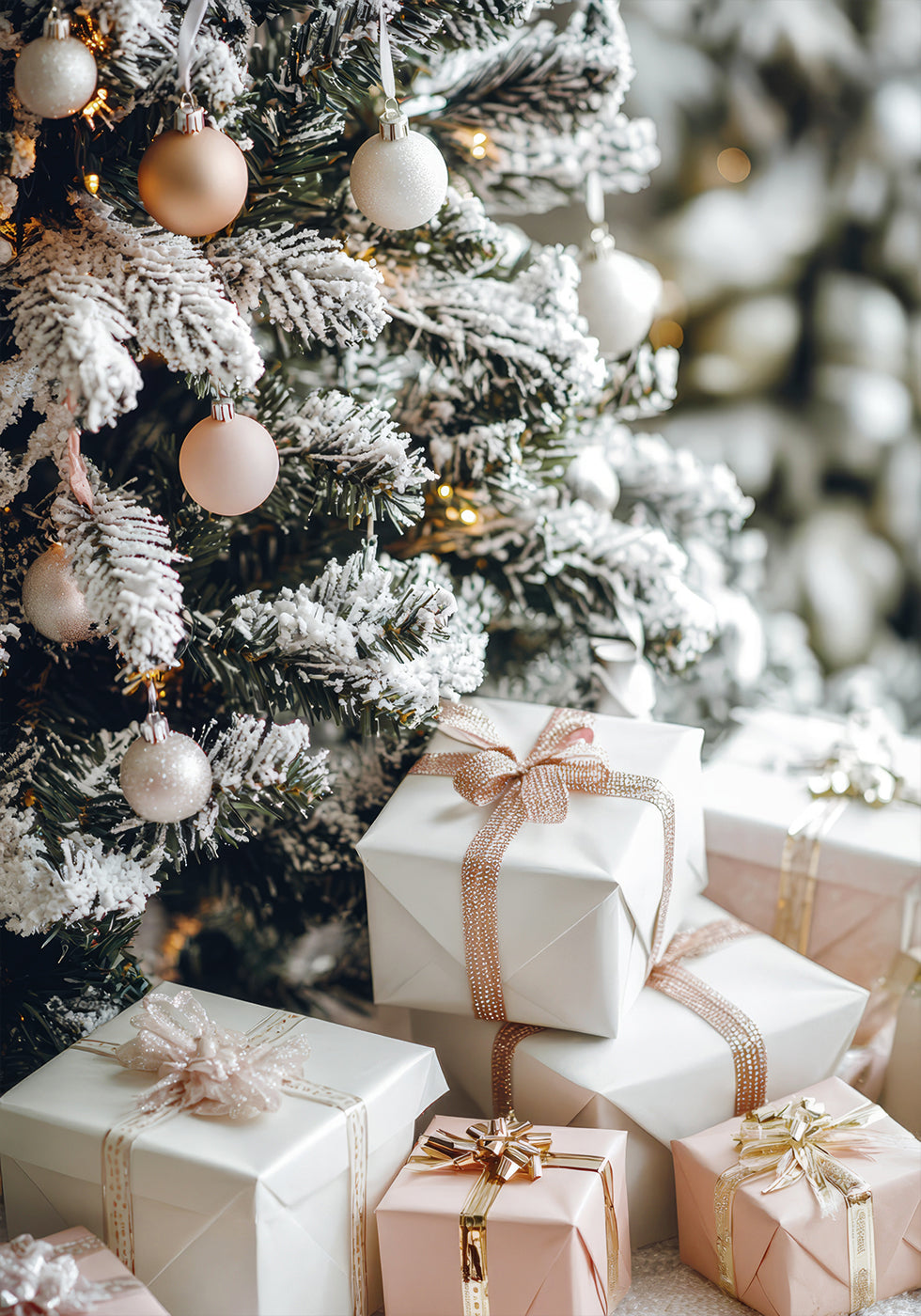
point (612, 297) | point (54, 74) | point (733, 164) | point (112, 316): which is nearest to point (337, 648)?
point (112, 316)

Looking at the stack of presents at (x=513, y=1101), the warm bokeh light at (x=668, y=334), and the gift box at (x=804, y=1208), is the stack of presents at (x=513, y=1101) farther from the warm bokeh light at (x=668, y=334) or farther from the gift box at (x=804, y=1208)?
the warm bokeh light at (x=668, y=334)

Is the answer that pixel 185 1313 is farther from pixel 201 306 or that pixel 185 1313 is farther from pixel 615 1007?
pixel 201 306

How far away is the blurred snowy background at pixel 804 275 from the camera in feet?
4.48

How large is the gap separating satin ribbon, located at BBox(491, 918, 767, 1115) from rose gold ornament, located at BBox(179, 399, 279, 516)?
48 centimetres

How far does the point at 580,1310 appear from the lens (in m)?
0.69

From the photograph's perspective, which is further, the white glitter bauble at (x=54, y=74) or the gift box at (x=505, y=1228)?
the gift box at (x=505, y=1228)

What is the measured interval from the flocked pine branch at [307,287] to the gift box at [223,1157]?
48cm

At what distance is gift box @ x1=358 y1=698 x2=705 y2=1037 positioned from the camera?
2.62 feet

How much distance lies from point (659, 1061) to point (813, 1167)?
5.0 inches

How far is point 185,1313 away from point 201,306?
2.07 ft

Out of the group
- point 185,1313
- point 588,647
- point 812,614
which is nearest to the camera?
point 185,1313

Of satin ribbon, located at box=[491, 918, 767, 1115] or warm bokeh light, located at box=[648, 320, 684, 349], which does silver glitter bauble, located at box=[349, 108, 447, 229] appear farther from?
warm bokeh light, located at box=[648, 320, 684, 349]

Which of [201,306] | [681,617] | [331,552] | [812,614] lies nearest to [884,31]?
[812,614]

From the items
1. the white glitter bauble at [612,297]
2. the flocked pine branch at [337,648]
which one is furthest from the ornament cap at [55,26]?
the white glitter bauble at [612,297]
